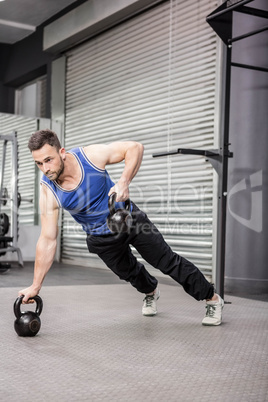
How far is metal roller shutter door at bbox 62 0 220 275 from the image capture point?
468 centimetres

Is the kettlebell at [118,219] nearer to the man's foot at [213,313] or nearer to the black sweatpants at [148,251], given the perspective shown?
the black sweatpants at [148,251]

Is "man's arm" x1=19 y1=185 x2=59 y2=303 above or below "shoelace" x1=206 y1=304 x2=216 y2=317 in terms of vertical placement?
above

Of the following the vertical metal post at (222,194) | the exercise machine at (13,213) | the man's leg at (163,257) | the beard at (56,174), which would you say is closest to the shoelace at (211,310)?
the man's leg at (163,257)

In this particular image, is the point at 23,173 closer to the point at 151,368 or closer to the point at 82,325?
the point at 82,325

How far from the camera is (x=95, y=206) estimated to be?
8.00ft

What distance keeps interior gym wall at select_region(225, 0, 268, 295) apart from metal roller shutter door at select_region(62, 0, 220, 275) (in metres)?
0.44

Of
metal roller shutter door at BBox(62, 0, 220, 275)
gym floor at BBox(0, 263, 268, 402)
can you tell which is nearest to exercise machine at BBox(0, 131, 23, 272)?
metal roller shutter door at BBox(62, 0, 220, 275)

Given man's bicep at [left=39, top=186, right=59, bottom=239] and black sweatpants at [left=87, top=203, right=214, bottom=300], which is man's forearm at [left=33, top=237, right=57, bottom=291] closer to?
man's bicep at [left=39, top=186, right=59, bottom=239]

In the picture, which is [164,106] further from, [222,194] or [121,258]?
[121,258]

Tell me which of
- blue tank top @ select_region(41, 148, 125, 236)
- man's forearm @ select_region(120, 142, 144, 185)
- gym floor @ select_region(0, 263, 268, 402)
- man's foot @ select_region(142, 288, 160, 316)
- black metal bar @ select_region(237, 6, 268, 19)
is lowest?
gym floor @ select_region(0, 263, 268, 402)

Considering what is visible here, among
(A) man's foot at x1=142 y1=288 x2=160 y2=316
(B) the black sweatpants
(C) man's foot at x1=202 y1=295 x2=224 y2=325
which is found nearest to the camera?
(B) the black sweatpants

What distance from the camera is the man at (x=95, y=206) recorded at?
2.21 metres

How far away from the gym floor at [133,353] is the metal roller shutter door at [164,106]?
Answer: 4.87 feet

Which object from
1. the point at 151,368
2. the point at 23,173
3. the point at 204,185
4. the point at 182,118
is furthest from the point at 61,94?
the point at 151,368
